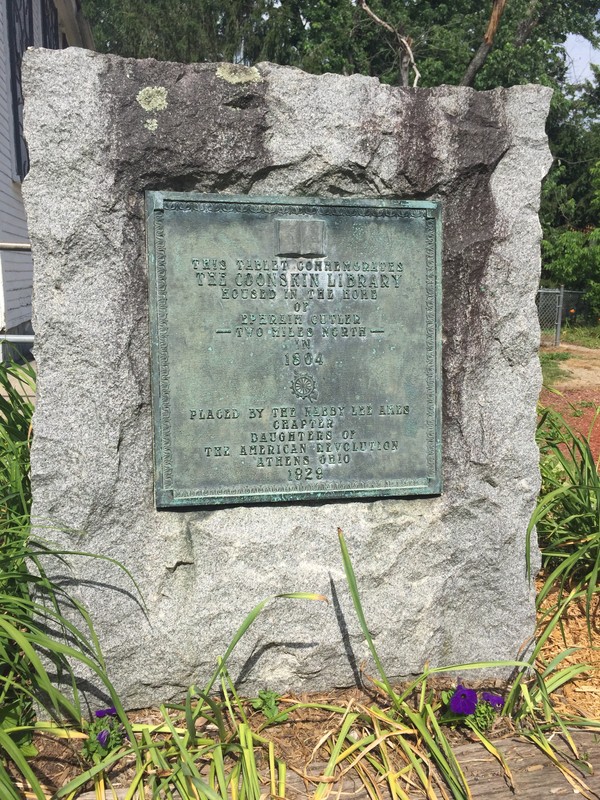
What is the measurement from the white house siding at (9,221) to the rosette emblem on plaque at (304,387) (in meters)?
6.61

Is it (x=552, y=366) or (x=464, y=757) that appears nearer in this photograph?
(x=464, y=757)

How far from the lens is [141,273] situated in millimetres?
2359

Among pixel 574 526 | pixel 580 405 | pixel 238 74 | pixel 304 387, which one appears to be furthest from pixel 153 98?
pixel 580 405

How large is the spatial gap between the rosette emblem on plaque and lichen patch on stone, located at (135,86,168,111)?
38.3 inches

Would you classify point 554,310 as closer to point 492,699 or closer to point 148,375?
point 492,699

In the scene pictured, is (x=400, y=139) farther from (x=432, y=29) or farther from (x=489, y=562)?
(x=432, y=29)

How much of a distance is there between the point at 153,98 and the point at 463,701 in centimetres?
219

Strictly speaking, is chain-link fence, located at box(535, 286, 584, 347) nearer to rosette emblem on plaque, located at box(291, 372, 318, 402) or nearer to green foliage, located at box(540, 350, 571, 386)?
green foliage, located at box(540, 350, 571, 386)

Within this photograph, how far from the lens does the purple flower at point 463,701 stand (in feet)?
7.73

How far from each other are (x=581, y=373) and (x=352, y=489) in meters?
9.73

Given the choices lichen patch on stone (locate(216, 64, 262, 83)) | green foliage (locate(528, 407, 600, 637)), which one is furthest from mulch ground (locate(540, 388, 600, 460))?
lichen patch on stone (locate(216, 64, 262, 83))

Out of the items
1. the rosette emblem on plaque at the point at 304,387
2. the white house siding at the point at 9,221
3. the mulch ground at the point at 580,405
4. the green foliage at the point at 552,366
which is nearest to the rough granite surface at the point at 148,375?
the rosette emblem on plaque at the point at 304,387

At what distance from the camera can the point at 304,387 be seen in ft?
8.28

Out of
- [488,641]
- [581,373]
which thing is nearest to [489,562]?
[488,641]
